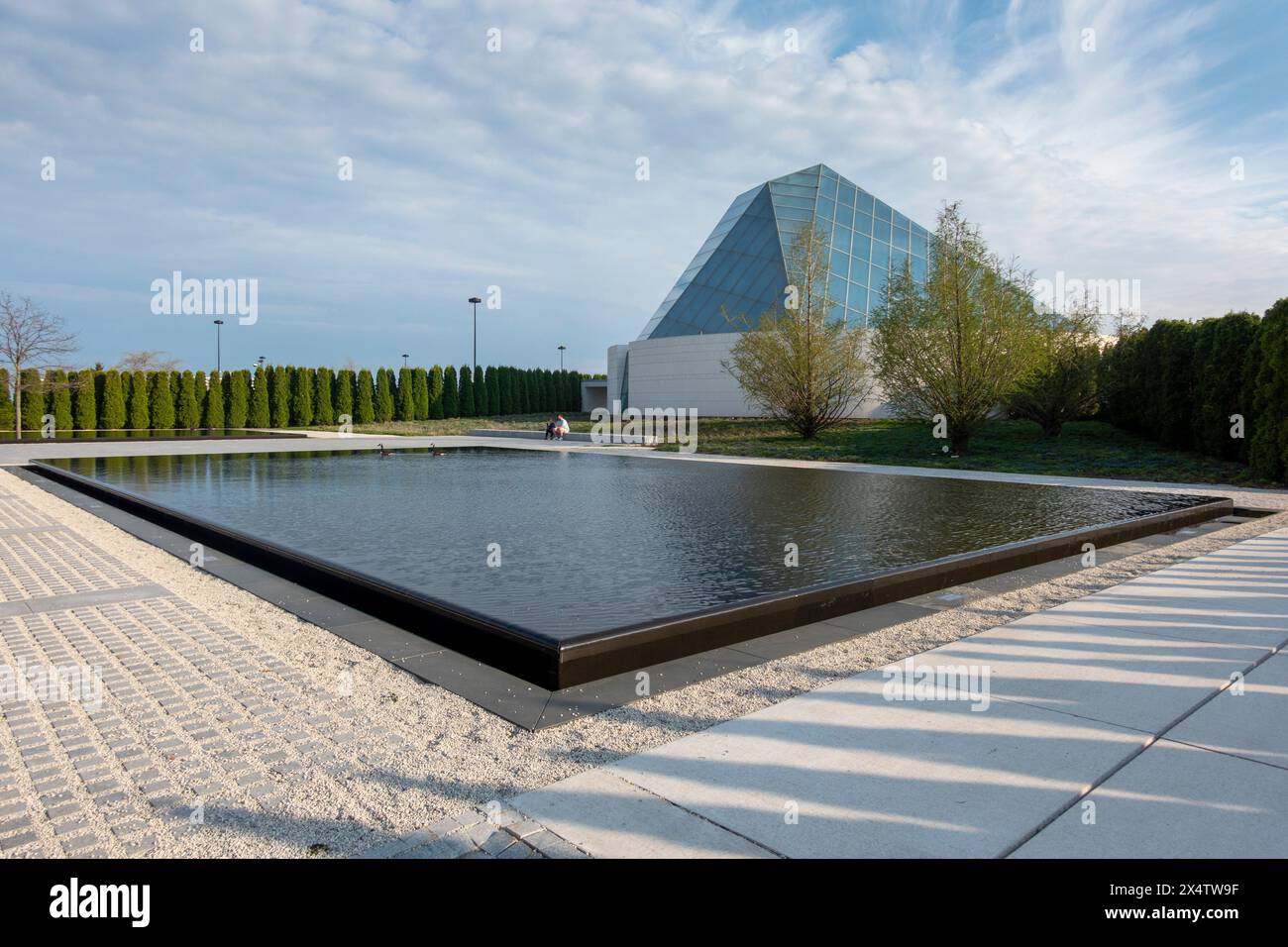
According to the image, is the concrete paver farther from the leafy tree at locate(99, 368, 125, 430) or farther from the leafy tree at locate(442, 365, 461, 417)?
the leafy tree at locate(442, 365, 461, 417)

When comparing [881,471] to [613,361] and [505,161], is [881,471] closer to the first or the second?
[505,161]

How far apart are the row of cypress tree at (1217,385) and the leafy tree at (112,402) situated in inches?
1569

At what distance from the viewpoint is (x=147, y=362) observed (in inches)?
2506

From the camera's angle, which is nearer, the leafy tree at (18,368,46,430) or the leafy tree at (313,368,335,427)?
the leafy tree at (18,368,46,430)

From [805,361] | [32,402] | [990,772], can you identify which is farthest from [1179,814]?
[32,402]

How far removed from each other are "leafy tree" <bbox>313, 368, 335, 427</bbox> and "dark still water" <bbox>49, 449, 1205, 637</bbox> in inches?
975

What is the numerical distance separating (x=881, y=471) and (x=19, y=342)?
30523 millimetres

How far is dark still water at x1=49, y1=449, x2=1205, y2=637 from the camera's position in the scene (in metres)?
5.54

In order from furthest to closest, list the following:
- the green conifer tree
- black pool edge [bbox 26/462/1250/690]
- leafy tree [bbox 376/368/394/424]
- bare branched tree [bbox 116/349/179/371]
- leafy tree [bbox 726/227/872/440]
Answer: bare branched tree [bbox 116/349/179/371] → the green conifer tree → leafy tree [bbox 376/368/394/424] → leafy tree [bbox 726/227/872/440] → black pool edge [bbox 26/462/1250/690]

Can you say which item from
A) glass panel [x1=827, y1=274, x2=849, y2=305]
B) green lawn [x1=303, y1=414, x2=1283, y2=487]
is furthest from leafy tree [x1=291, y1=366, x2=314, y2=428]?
glass panel [x1=827, y1=274, x2=849, y2=305]

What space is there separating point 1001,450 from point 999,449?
210 millimetres

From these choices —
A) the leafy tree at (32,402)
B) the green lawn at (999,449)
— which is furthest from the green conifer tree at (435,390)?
the green lawn at (999,449)
